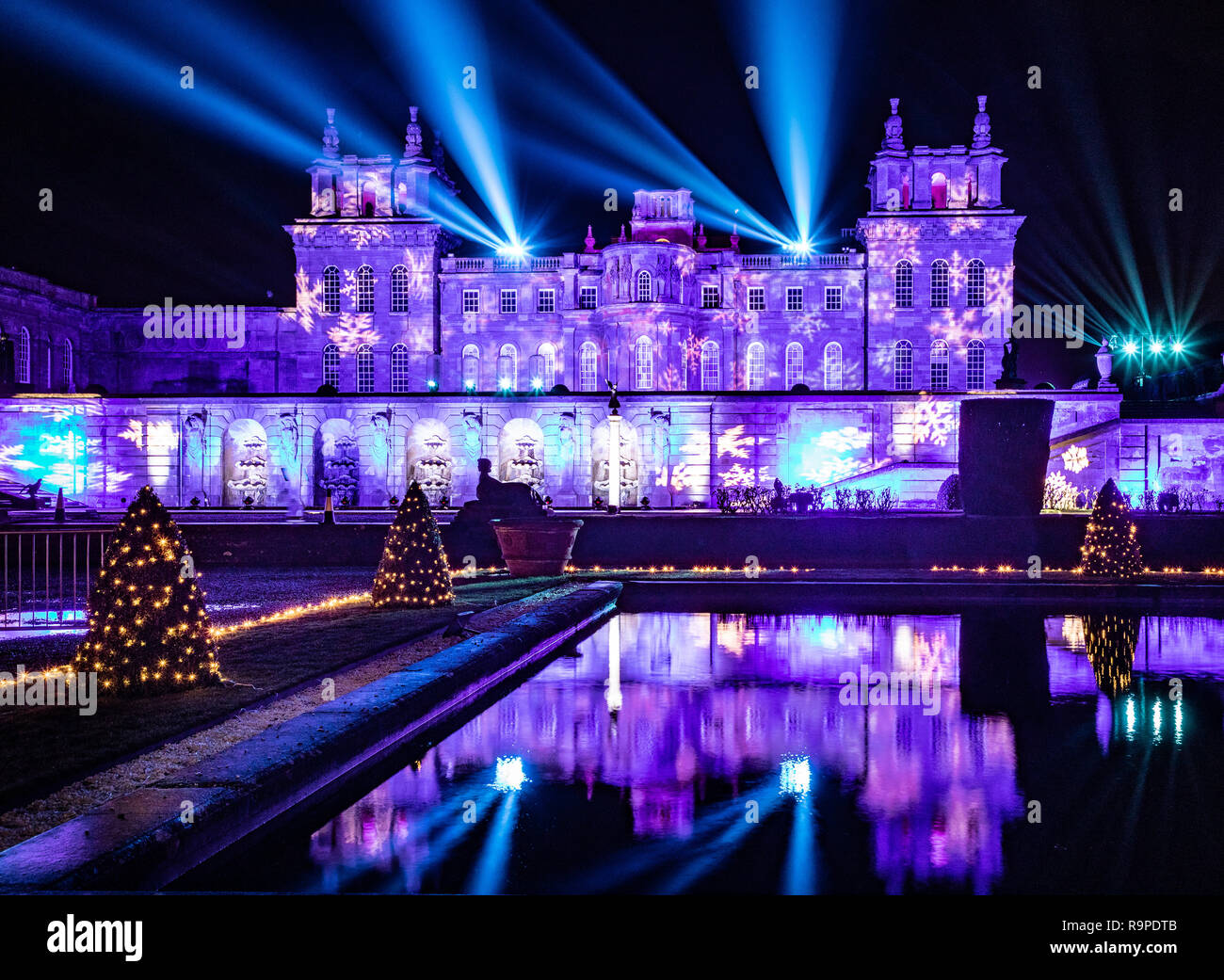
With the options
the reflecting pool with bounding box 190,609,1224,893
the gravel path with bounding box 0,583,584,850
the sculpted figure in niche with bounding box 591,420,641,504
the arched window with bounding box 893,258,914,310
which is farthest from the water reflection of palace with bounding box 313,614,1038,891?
the arched window with bounding box 893,258,914,310

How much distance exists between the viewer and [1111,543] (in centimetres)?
1870

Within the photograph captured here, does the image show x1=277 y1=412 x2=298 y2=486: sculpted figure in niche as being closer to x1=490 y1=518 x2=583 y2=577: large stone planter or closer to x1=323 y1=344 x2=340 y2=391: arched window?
x1=323 y1=344 x2=340 y2=391: arched window

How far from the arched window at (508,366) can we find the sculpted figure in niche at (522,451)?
9.75 m

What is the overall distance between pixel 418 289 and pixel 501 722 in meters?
56.2

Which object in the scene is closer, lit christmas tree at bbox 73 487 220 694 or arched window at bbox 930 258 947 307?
lit christmas tree at bbox 73 487 220 694

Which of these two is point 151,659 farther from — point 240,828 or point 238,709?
point 240,828

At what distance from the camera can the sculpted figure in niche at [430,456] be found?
50.5m

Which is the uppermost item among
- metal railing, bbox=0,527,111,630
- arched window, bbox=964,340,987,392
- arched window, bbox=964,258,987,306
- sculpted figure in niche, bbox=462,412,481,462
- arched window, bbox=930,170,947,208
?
arched window, bbox=930,170,947,208

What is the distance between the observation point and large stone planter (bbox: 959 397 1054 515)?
70.1ft

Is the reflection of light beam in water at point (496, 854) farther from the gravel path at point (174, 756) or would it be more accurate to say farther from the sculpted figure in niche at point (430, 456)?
the sculpted figure in niche at point (430, 456)

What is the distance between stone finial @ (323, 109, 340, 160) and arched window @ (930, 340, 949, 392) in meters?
36.4

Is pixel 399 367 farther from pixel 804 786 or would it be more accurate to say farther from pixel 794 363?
pixel 804 786

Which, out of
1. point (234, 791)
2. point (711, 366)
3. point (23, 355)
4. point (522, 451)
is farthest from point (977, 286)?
point (234, 791)

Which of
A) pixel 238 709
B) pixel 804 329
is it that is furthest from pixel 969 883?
pixel 804 329
